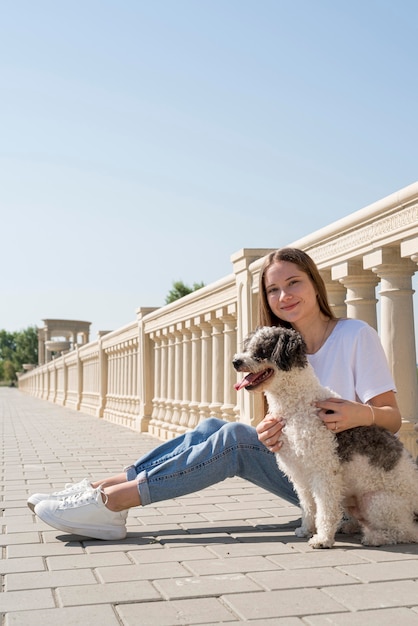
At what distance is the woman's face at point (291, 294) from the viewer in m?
3.97

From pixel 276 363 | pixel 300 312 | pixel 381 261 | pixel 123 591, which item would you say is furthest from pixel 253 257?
pixel 123 591

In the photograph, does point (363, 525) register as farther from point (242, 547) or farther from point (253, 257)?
point (253, 257)

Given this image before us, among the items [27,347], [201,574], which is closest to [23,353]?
[27,347]

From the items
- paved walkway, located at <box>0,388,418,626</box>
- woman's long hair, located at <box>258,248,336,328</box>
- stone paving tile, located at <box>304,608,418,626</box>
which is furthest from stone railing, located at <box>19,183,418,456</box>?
stone paving tile, located at <box>304,608,418,626</box>

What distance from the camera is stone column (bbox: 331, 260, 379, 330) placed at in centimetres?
516

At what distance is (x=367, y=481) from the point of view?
3.52m

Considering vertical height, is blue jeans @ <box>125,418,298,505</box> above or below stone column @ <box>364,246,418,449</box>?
below

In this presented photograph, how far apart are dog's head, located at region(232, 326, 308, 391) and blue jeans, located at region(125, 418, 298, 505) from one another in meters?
0.59

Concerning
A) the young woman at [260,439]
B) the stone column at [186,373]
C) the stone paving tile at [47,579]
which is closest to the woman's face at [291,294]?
the young woman at [260,439]

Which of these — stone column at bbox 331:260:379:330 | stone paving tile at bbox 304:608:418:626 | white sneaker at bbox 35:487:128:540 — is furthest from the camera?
stone column at bbox 331:260:379:330

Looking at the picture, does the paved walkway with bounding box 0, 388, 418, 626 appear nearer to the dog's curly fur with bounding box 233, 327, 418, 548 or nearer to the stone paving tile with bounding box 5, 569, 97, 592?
the stone paving tile with bounding box 5, 569, 97, 592

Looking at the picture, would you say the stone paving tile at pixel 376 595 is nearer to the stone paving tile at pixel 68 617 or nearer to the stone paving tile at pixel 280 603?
the stone paving tile at pixel 280 603

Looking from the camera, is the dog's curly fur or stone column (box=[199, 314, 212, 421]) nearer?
the dog's curly fur

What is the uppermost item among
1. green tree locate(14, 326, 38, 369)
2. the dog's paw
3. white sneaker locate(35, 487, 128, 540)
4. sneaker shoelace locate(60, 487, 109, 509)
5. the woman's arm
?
green tree locate(14, 326, 38, 369)
